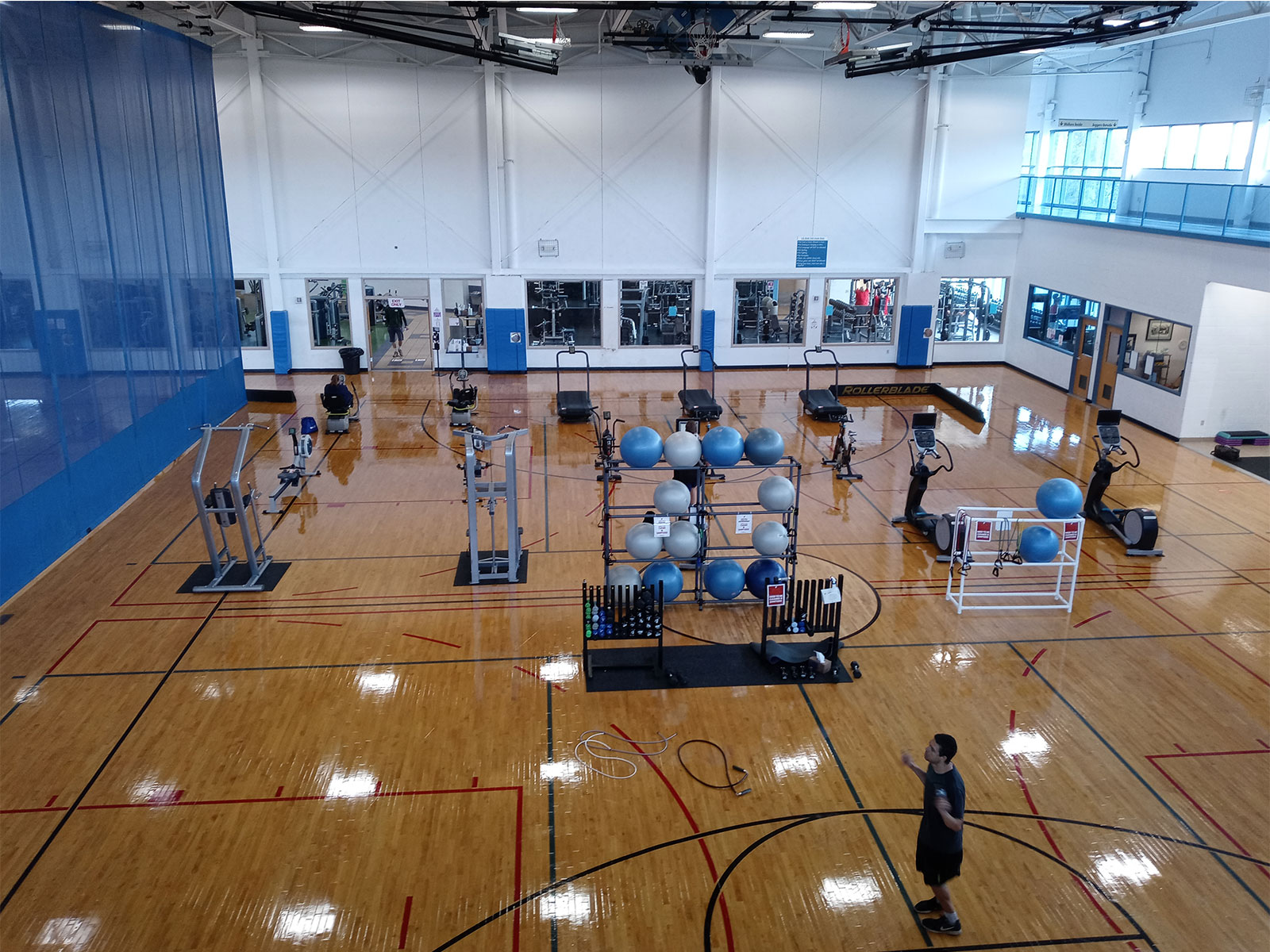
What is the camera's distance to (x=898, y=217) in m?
23.4

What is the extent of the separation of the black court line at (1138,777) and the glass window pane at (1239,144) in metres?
15.8

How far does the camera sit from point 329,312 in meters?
23.2

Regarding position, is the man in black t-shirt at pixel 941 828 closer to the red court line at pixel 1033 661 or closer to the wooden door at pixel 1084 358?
the red court line at pixel 1033 661

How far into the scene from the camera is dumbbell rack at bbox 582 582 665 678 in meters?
9.38

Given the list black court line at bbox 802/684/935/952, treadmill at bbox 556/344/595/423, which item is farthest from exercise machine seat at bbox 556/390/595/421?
black court line at bbox 802/684/935/952

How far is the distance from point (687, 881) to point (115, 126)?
46.3 ft

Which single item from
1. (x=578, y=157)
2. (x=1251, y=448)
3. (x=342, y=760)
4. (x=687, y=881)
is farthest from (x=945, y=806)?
(x=578, y=157)

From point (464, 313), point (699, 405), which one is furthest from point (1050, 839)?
point (464, 313)

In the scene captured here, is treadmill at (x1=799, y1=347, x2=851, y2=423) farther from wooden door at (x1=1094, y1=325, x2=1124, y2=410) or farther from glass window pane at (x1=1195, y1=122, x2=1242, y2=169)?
glass window pane at (x1=1195, y1=122, x2=1242, y2=169)

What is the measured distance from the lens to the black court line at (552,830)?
20.6 ft

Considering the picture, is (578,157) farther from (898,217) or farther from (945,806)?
(945,806)

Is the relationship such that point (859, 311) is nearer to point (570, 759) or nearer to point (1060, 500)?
point (1060, 500)

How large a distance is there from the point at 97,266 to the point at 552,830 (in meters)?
11.0

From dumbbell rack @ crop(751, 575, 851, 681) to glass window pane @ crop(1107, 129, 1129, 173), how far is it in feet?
64.6
